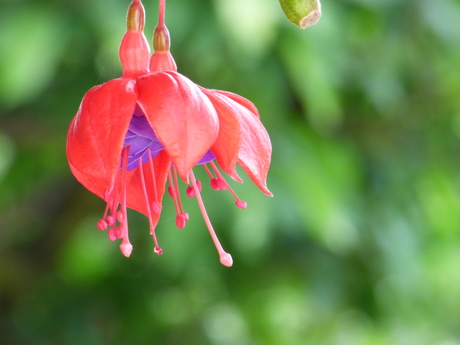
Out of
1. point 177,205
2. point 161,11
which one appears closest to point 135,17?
point 161,11

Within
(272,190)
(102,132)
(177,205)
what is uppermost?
(102,132)

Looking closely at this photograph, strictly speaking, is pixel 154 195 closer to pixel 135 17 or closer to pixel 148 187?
pixel 148 187

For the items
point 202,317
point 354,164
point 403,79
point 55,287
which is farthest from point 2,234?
point 403,79

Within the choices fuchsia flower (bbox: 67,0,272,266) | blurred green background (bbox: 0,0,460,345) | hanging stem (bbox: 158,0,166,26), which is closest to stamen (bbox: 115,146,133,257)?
fuchsia flower (bbox: 67,0,272,266)

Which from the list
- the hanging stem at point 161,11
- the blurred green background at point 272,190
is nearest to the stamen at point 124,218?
the hanging stem at point 161,11

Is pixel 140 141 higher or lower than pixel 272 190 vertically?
higher

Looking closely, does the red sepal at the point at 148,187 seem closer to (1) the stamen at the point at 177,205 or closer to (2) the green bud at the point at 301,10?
(1) the stamen at the point at 177,205
